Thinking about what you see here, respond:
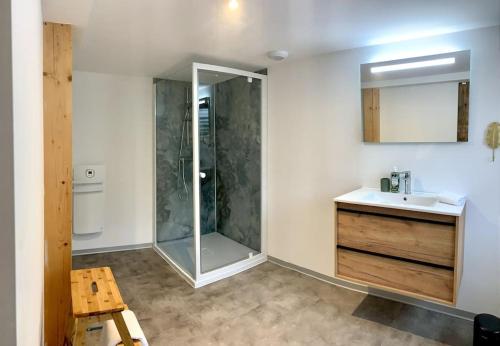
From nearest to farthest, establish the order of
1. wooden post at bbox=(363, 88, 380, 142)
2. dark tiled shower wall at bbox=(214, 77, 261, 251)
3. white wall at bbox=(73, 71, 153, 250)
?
1. wooden post at bbox=(363, 88, 380, 142)
2. dark tiled shower wall at bbox=(214, 77, 261, 251)
3. white wall at bbox=(73, 71, 153, 250)

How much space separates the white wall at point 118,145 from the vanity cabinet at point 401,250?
291 centimetres

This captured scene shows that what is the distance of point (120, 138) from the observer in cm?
424

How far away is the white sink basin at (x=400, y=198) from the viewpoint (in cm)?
254

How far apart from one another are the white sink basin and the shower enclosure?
1440mm

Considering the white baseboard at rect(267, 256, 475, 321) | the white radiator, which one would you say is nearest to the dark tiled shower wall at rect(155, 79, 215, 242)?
the white radiator

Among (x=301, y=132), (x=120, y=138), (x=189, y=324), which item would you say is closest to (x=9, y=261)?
(x=189, y=324)

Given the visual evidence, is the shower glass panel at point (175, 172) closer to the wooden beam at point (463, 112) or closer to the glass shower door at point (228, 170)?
the glass shower door at point (228, 170)

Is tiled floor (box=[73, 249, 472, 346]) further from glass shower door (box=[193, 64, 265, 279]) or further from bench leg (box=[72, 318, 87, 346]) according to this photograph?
bench leg (box=[72, 318, 87, 346])

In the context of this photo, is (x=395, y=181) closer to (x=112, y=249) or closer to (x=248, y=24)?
(x=248, y=24)

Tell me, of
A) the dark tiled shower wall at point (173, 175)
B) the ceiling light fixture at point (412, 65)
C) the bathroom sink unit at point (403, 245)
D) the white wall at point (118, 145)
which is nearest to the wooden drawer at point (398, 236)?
the bathroom sink unit at point (403, 245)

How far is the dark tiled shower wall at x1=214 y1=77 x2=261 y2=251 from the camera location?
3.86m

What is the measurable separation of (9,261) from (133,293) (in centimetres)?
289

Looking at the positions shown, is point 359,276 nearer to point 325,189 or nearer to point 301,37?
point 325,189

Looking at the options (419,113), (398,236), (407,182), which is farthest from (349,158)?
(398,236)
